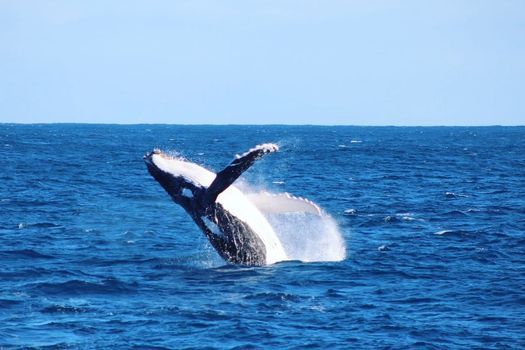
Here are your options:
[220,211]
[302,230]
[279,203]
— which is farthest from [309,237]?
[220,211]

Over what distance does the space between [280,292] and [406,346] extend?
4210 mm

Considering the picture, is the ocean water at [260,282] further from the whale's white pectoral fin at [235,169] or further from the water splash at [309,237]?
the whale's white pectoral fin at [235,169]

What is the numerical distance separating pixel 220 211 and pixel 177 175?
1302 millimetres

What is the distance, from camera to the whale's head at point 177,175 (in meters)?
21.0

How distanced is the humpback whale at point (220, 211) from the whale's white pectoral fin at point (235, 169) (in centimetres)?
4

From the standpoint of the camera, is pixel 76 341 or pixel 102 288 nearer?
pixel 76 341

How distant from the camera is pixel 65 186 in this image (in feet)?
159

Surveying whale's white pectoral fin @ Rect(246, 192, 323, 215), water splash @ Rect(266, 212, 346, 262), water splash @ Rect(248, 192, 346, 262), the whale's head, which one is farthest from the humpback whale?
water splash @ Rect(266, 212, 346, 262)

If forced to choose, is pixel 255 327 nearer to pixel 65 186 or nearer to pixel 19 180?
pixel 65 186

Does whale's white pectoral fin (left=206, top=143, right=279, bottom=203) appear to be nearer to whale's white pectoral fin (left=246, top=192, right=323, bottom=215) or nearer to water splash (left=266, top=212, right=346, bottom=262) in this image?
whale's white pectoral fin (left=246, top=192, right=323, bottom=215)

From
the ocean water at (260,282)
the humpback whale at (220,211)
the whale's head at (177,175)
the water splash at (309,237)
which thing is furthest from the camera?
the water splash at (309,237)

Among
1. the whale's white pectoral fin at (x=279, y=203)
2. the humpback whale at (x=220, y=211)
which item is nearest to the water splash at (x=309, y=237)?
the whale's white pectoral fin at (x=279, y=203)

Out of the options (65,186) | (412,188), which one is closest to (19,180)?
(65,186)

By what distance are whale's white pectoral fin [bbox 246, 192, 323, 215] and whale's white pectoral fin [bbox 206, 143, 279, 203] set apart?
1782 millimetres
